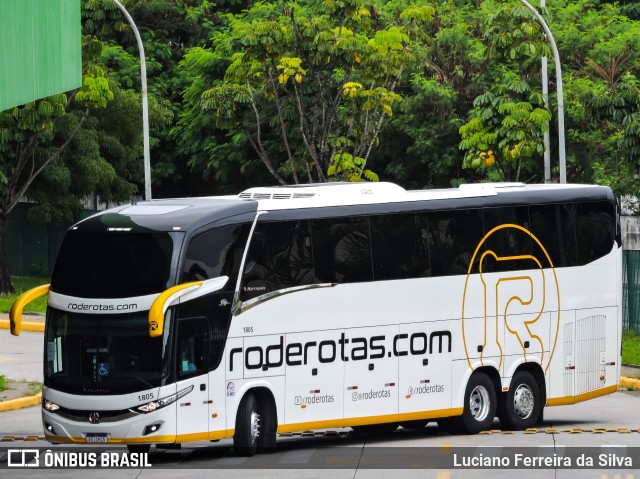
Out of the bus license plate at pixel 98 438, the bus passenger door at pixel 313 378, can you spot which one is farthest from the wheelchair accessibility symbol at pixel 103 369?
the bus passenger door at pixel 313 378

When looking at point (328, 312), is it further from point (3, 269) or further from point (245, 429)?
point (3, 269)

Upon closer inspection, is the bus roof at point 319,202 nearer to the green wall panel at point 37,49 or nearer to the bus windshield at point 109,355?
the bus windshield at point 109,355

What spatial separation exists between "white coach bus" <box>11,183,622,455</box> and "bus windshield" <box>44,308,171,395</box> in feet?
0.06

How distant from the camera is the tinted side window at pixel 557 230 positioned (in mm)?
21312

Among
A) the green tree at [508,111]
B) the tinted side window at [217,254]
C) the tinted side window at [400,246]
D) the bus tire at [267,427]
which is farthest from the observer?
the green tree at [508,111]

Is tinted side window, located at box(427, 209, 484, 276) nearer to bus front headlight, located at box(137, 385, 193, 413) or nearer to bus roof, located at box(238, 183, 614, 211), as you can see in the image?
bus roof, located at box(238, 183, 614, 211)

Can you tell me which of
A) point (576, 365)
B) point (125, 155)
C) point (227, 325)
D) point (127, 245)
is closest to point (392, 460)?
point (227, 325)

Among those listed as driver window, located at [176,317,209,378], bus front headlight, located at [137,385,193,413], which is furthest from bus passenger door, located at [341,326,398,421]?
bus front headlight, located at [137,385,193,413]

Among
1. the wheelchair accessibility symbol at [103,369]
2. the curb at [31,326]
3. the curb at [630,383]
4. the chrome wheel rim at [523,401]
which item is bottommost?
the curb at [630,383]

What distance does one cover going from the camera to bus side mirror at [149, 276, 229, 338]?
16.3 m

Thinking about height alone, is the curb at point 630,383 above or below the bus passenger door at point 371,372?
below

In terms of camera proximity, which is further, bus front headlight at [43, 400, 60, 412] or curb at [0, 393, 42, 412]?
curb at [0, 393, 42, 412]

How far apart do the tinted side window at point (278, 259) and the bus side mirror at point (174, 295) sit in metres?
0.51

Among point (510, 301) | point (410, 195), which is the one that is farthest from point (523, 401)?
point (410, 195)
